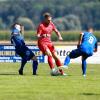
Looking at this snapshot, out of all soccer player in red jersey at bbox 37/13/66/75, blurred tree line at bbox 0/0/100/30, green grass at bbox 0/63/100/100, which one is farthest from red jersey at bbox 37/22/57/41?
blurred tree line at bbox 0/0/100/30

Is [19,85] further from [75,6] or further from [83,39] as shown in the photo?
[75,6]

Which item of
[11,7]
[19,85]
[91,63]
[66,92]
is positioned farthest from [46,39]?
[11,7]

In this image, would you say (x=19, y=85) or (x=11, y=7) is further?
(x=11, y=7)

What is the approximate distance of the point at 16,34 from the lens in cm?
2209

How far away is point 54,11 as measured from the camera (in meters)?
150

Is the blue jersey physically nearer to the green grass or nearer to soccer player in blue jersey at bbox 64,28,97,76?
soccer player in blue jersey at bbox 64,28,97,76

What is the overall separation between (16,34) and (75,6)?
5331 inches

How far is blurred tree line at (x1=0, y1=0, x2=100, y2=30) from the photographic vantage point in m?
133

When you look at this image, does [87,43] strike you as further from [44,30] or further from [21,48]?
[21,48]

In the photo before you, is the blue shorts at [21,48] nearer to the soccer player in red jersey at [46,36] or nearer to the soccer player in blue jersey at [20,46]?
the soccer player in blue jersey at [20,46]

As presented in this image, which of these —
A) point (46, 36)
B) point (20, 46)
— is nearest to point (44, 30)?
point (46, 36)

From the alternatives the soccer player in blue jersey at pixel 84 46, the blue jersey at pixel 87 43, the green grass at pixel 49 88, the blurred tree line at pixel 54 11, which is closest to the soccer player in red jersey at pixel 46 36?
the soccer player in blue jersey at pixel 84 46

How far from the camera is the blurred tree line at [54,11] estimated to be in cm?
13300

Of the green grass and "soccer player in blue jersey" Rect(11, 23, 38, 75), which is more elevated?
"soccer player in blue jersey" Rect(11, 23, 38, 75)
